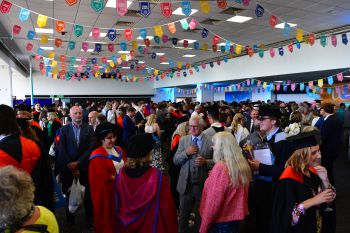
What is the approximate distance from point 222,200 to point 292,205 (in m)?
0.63

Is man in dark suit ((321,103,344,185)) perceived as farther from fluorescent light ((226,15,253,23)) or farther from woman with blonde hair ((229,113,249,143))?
fluorescent light ((226,15,253,23))

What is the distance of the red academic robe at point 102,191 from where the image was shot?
2580mm

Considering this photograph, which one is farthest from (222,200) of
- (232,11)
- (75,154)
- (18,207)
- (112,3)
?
(232,11)

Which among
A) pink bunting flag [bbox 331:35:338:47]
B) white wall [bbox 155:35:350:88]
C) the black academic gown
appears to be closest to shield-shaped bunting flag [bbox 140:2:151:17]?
the black academic gown

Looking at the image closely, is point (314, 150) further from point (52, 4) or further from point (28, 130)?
point (52, 4)

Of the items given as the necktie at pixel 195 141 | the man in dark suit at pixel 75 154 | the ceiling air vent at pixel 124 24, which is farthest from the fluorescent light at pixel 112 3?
the necktie at pixel 195 141

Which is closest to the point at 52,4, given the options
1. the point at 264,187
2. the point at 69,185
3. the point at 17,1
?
the point at 17,1

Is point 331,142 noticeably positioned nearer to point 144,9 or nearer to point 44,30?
point 144,9

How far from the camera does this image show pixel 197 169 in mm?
3576

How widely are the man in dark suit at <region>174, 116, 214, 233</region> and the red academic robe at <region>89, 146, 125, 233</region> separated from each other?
974 millimetres

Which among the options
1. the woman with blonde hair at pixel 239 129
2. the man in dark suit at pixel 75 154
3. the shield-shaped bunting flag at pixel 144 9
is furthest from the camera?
the shield-shaped bunting flag at pixel 144 9

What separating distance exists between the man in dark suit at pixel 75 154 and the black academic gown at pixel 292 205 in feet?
8.89

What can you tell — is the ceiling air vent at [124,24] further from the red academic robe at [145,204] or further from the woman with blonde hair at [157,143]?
the red academic robe at [145,204]

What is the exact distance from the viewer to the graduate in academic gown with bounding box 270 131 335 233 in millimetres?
2074
